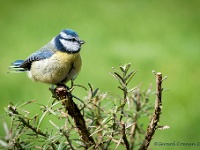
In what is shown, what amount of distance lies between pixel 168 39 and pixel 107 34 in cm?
64

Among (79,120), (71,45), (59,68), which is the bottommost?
(79,120)

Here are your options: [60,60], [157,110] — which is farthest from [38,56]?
[157,110]

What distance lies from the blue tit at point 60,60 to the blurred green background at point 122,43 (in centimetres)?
104

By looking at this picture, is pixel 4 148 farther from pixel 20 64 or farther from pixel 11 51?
pixel 11 51

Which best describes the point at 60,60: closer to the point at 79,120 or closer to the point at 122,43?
the point at 79,120

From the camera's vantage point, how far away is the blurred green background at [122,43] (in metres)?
3.12

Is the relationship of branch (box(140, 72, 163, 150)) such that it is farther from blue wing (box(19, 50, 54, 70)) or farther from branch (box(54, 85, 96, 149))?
blue wing (box(19, 50, 54, 70))

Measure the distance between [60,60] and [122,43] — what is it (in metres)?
2.57

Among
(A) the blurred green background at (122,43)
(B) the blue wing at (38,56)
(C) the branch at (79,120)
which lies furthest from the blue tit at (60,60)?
(A) the blurred green background at (122,43)

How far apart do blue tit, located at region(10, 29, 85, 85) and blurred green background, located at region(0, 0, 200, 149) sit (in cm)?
104

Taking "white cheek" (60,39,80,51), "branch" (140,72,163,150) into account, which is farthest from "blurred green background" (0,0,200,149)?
"branch" (140,72,163,150)

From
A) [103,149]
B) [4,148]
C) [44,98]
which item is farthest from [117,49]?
[4,148]

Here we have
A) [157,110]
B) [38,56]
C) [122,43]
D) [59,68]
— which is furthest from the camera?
[122,43]

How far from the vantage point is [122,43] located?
4.13m
